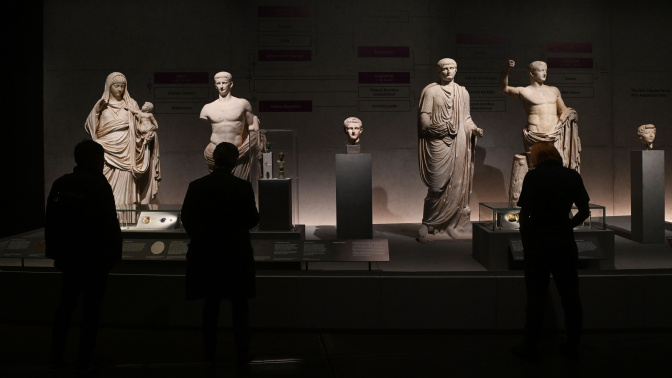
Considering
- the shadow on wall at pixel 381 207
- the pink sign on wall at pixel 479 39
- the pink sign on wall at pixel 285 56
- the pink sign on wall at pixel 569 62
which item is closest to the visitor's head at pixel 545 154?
the shadow on wall at pixel 381 207

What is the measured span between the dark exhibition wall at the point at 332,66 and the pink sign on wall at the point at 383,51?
14mm

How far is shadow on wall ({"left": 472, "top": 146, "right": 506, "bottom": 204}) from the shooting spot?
337 inches

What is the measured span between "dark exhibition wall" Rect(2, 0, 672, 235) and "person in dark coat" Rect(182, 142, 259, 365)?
4.89 m

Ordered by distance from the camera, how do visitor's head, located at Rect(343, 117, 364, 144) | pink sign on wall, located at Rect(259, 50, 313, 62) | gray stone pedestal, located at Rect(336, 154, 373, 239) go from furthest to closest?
pink sign on wall, located at Rect(259, 50, 313, 62)
visitor's head, located at Rect(343, 117, 364, 144)
gray stone pedestal, located at Rect(336, 154, 373, 239)

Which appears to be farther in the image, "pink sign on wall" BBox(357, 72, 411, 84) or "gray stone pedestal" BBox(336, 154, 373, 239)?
"pink sign on wall" BBox(357, 72, 411, 84)

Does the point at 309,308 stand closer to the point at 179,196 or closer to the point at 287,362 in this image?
the point at 287,362

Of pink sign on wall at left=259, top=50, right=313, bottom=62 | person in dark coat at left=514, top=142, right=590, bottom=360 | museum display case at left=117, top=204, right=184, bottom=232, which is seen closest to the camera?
person in dark coat at left=514, top=142, right=590, bottom=360

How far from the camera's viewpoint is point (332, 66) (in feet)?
27.2

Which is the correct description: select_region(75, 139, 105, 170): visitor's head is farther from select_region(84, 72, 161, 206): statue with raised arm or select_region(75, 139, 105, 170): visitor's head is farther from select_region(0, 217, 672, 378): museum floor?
select_region(84, 72, 161, 206): statue with raised arm

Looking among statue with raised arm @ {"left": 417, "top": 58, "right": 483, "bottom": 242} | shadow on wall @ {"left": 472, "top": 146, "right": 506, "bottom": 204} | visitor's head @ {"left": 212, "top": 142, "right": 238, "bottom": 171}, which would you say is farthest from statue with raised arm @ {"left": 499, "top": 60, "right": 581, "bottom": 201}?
visitor's head @ {"left": 212, "top": 142, "right": 238, "bottom": 171}

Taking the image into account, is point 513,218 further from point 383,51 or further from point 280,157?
point 383,51

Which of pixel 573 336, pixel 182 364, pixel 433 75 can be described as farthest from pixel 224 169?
pixel 433 75

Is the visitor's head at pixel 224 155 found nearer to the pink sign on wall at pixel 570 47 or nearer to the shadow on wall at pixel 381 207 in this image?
the shadow on wall at pixel 381 207

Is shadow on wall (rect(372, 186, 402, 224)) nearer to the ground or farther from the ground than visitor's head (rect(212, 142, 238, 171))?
nearer to the ground
